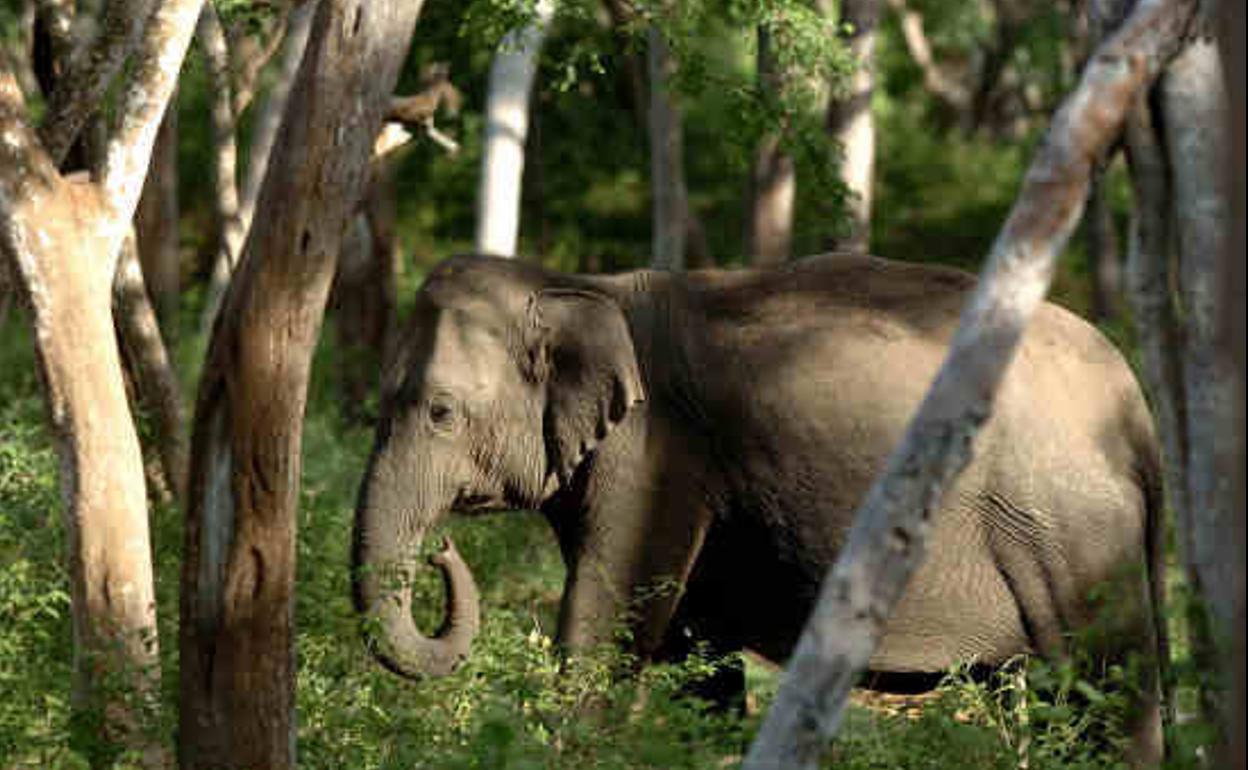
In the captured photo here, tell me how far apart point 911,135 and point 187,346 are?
10.2 metres

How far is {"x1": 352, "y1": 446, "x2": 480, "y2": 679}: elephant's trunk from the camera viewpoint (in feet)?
28.4

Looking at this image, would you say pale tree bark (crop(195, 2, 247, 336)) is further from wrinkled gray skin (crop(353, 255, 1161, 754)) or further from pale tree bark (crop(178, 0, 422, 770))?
pale tree bark (crop(178, 0, 422, 770))

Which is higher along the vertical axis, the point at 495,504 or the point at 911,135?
the point at 911,135

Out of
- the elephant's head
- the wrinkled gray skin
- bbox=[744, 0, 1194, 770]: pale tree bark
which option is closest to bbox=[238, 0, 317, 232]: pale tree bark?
the elephant's head

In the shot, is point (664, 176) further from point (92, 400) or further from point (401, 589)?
point (92, 400)

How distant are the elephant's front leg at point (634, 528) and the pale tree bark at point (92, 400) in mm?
1785

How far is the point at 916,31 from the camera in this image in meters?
31.8

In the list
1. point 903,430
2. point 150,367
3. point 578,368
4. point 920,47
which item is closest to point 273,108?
point 150,367

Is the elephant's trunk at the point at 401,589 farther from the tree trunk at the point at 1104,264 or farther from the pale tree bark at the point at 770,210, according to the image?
the tree trunk at the point at 1104,264

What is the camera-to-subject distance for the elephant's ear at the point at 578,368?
9289 mm

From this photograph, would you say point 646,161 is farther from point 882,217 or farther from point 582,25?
point 582,25

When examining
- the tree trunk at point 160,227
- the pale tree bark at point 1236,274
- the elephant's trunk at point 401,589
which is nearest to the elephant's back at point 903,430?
the elephant's trunk at point 401,589

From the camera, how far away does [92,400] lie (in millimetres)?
7938

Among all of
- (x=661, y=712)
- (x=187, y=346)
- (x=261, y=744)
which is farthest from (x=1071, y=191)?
(x=187, y=346)
